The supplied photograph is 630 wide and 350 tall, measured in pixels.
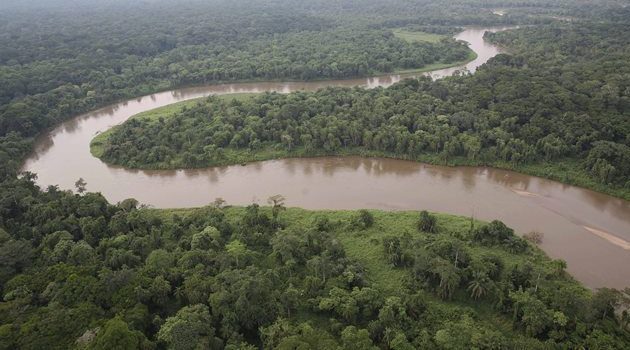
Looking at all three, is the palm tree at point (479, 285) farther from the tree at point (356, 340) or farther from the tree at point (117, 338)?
the tree at point (117, 338)

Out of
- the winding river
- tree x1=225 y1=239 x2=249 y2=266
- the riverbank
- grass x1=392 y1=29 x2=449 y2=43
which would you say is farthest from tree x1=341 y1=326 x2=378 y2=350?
grass x1=392 y1=29 x2=449 y2=43

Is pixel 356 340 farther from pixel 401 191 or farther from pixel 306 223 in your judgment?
pixel 401 191

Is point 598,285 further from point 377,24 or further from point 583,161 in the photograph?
point 377,24

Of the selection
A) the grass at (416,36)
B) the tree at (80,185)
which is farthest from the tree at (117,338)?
the grass at (416,36)

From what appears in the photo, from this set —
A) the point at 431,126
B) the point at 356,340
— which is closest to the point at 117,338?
the point at 356,340

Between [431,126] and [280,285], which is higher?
[431,126]

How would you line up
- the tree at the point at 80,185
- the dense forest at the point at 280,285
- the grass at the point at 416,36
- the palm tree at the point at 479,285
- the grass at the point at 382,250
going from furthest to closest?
the grass at the point at 416,36 < the tree at the point at 80,185 < the palm tree at the point at 479,285 < the grass at the point at 382,250 < the dense forest at the point at 280,285
